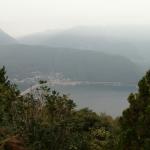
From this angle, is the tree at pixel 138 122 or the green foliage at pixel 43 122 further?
the green foliage at pixel 43 122

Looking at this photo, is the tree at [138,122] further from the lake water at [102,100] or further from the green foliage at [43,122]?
the lake water at [102,100]

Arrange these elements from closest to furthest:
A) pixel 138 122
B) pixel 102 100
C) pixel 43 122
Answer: pixel 138 122, pixel 43 122, pixel 102 100

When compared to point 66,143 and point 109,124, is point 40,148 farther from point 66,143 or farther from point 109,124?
point 109,124

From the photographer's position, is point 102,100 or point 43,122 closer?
point 43,122

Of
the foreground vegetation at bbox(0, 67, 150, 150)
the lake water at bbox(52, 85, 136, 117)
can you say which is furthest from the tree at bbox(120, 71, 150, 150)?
the lake water at bbox(52, 85, 136, 117)

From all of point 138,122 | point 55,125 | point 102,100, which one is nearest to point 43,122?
point 55,125

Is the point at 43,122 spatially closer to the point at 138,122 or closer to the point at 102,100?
the point at 138,122

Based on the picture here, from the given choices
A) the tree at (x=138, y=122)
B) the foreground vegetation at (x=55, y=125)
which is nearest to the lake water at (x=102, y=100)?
the foreground vegetation at (x=55, y=125)
